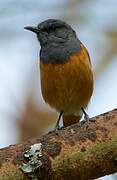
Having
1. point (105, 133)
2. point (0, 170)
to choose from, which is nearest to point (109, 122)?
point (105, 133)

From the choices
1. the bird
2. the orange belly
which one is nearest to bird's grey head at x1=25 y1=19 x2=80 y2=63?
the bird

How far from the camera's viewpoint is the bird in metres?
4.28

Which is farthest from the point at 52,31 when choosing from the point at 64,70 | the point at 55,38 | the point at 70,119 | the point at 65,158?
the point at 65,158

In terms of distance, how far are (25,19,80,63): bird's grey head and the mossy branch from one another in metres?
1.82

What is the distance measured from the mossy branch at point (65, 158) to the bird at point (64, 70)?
133 centimetres

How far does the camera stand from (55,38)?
4.73 metres

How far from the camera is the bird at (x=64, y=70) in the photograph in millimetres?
4277

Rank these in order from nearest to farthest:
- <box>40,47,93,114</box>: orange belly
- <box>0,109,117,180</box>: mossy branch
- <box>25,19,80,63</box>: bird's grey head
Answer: <box>0,109,117,180</box>: mossy branch
<box>40,47,93,114</box>: orange belly
<box>25,19,80,63</box>: bird's grey head

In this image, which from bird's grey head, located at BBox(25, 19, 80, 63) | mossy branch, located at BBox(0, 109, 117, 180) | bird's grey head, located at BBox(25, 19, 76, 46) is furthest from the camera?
bird's grey head, located at BBox(25, 19, 76, 46)

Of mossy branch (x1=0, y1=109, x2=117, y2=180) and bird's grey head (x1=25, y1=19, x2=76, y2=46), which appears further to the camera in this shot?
bird's grey head (x1=25, y1=19, x2=76, y2=46)

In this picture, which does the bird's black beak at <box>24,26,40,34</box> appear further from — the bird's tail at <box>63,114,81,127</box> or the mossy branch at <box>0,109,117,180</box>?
the mossy branch at <box>0,109,117,180</box>

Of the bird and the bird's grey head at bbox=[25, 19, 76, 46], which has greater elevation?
the bird's grey head at bbox=[25, 19, 76, 46]

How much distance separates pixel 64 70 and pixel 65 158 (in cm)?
175

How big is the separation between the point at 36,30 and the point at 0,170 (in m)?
2.43
